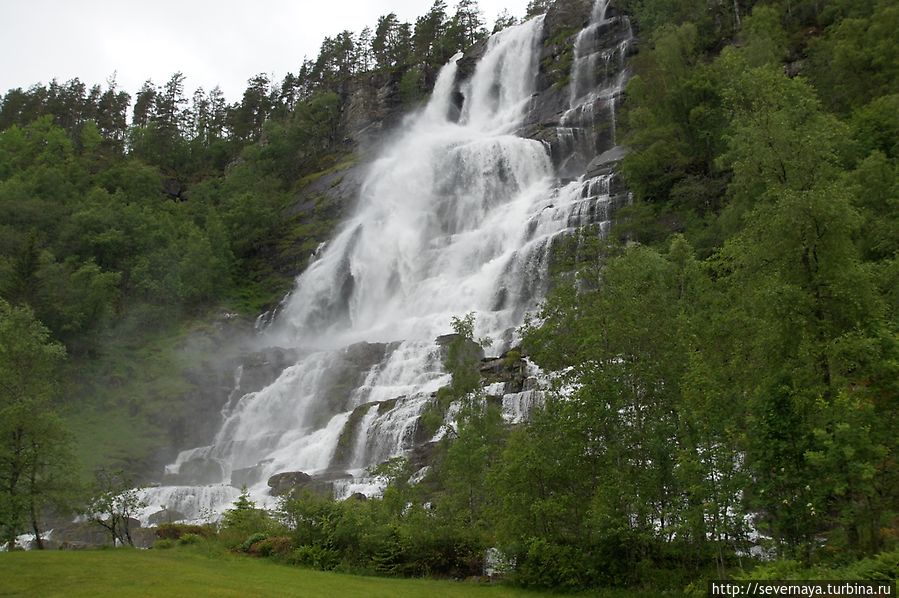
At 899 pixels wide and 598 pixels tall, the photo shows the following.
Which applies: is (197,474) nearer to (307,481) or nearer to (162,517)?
(162,517)

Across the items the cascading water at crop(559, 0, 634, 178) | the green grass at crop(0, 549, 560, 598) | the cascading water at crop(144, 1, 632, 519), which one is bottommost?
the green grass at crop(0, 549, 560, 598)

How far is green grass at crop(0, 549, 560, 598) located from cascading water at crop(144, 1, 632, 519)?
37.5 ft

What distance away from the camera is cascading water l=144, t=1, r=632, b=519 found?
3481 cm

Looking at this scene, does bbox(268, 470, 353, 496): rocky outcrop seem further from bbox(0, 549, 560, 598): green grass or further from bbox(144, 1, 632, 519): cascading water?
bbox(0, 549, 560, 598): green grass

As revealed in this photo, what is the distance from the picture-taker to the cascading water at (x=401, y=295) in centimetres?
3481

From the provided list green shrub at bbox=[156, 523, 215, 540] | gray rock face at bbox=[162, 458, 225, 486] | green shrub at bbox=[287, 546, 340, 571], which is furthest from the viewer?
gray rock face at bbox=[162, 458, 225, 486]

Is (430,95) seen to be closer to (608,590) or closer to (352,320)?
(352,320)

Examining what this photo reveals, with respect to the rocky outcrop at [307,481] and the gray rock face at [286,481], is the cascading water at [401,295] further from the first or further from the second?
the gray rock face at [286,481]

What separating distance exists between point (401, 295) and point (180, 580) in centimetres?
4034

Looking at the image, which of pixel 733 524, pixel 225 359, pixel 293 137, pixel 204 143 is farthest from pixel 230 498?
pixel 204 143

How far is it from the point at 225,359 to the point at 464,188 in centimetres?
2455

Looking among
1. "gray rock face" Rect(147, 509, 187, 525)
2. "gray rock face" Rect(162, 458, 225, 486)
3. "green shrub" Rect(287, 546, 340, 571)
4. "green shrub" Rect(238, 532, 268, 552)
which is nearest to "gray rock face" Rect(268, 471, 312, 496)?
"gray rock face" Rect(147, 509, 187, 525)

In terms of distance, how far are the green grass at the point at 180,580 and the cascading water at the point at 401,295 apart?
1144 centimetres

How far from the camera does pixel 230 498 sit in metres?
33.5
